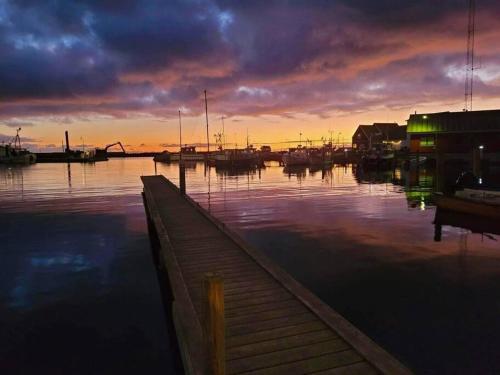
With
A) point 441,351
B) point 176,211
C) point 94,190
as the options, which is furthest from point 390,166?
point 441,351

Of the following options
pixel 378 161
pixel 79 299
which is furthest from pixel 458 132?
pixel 79 299

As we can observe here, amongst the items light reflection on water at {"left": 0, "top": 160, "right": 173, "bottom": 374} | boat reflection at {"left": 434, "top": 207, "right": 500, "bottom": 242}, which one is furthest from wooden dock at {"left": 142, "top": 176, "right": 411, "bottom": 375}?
boat reflection at {"left": 434, "top": 207, "right": 500, "bottom": 242}

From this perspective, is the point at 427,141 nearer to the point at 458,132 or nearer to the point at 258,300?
the point at 458,132

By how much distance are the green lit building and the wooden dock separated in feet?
207

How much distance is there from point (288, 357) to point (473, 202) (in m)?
19.6

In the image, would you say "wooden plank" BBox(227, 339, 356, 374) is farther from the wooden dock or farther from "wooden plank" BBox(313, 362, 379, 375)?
"wooden plank" BBox(313, 362, 379, 375)

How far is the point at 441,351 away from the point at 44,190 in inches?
1612

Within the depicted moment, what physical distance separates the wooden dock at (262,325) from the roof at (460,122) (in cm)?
7095

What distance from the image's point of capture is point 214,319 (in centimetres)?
453

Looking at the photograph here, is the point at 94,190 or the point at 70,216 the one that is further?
the point at 94,190

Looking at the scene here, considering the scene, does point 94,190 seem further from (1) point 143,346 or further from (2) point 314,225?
(1) point 143,346

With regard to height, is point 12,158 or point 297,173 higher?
point 12,158

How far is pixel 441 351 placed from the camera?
8102 millimetres

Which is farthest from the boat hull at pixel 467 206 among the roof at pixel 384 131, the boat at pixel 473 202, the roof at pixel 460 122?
the roof at pixel 384 131
